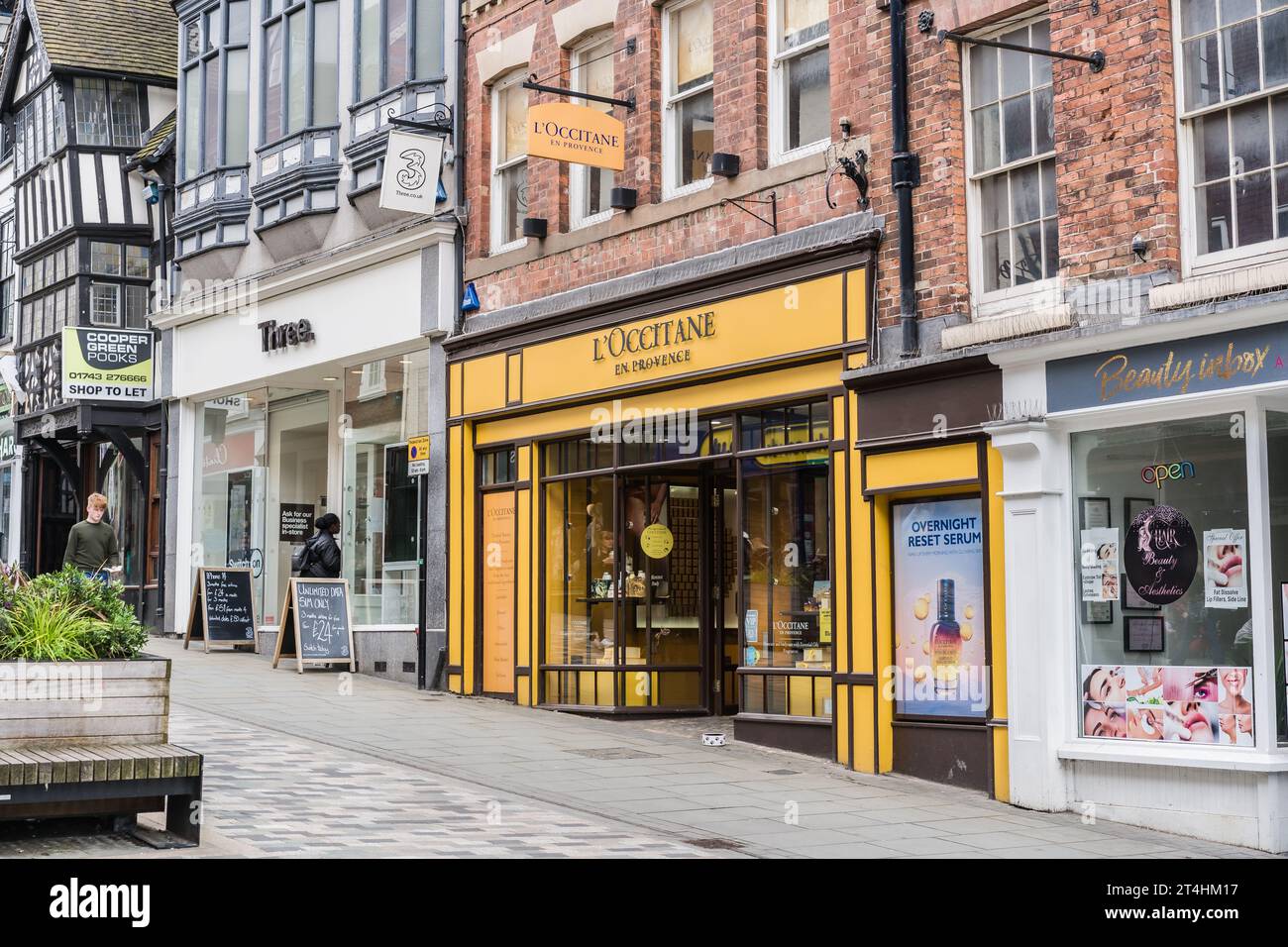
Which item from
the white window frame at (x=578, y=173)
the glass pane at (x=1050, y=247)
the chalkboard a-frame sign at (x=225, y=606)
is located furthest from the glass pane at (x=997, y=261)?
the chalkboard a-frame sign at (x=225, y=606)

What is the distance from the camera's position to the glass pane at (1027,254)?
38.3 ft

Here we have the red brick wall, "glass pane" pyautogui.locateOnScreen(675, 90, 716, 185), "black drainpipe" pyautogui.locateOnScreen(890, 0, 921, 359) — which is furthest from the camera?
"glass pane" pyautogui.locateOnScreen(675, 90, 716, 185)

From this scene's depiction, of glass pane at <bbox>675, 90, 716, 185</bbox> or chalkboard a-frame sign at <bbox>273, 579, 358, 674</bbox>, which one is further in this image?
chalkboard a-frame sign at <bbox>273, 579, 358, 674</bbox>

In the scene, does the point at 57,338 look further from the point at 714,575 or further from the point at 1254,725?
the point at 1254,725

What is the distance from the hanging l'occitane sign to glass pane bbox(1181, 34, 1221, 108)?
5880 mm

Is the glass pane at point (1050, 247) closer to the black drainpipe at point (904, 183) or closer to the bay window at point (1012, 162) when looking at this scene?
the bay window at point (1012, 162)

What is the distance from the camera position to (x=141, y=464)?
2658 cm

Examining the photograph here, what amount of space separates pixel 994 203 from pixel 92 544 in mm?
9774

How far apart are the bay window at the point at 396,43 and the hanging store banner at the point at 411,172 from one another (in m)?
1.15

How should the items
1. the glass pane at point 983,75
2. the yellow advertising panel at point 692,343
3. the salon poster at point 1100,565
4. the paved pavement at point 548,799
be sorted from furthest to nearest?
the yellow advertising panel at point 692,343
the glass pane at point 983,75
the salon poster at point 1100,565
the paved pavement at point 548,799

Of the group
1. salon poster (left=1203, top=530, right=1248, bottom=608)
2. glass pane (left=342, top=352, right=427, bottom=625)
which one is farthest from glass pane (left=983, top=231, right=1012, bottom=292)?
glass pane (left=342, top=352, right=427, bottom=625)

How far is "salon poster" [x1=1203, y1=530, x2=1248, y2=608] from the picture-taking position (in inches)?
398

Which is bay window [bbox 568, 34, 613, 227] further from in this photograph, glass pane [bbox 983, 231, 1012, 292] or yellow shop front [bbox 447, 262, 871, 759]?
glass pane [bbox 983, 231, 1012, 292]

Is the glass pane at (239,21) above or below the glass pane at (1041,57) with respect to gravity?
above
